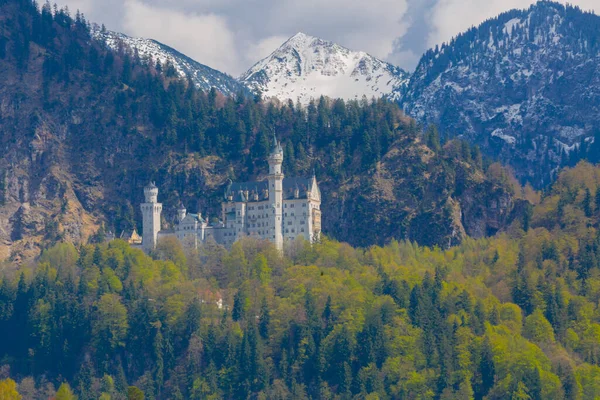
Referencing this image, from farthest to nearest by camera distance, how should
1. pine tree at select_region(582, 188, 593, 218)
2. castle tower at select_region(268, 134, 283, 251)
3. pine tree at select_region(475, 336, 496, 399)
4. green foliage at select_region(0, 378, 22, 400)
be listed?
pine tree at select_region(582, 188, 593, 218), castle tower at select_region(268, 134, 283, 251), pine tree at select_region(475, 336, 496, 399), green foliage at select_region(0, 378, 22, 400)

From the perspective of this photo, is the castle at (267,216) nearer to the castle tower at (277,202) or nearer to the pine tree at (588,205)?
the castle tower at (277,202)

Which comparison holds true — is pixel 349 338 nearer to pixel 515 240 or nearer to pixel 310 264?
pixel 310 264

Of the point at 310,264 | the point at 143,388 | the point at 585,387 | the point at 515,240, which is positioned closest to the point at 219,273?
the point at 310,264

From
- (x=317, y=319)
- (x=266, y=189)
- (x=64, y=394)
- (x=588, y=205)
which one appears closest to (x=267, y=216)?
(x=266, y=189)

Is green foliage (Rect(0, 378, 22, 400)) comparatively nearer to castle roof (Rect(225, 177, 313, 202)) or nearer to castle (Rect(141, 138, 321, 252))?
castle (Rect(141, 138, 321, 252))

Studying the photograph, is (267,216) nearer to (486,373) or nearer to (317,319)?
(317,319)

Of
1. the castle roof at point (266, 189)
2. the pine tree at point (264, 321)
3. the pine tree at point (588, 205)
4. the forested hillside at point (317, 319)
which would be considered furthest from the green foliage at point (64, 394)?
the pine tree at point (588, 205)

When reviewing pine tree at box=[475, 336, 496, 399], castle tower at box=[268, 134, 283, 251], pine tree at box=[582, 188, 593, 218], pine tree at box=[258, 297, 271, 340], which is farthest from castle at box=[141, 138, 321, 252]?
pine tree at box=[475, 336, 496, 399]
